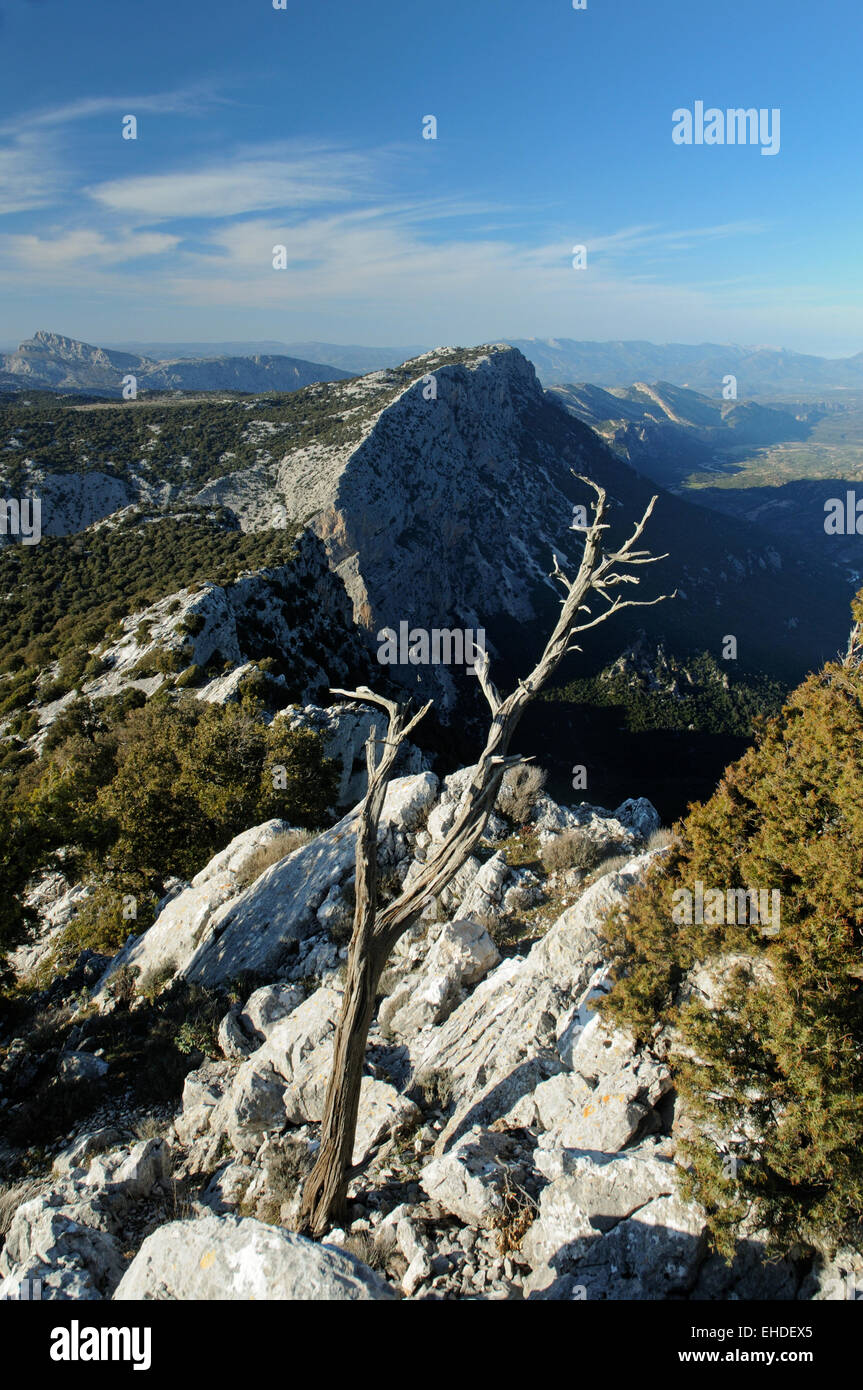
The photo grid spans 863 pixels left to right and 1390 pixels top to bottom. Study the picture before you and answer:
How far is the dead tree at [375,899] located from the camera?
6422 millimetres

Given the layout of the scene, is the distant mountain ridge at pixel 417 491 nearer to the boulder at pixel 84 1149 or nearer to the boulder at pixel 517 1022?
the boulder at pixel 517 1022

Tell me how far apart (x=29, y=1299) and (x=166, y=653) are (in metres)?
29.1

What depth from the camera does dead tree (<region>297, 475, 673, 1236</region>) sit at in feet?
21.1

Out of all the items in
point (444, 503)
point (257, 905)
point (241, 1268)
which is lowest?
point (257, 905)

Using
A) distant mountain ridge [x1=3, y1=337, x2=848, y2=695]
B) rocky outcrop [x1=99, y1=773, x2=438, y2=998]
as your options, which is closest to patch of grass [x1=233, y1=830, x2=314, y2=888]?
rocky outcrop [x1=99, y1=773, x2=438, y2=998]

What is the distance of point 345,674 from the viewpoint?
43.8 m

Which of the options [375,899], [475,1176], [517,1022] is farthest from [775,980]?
[375,899]

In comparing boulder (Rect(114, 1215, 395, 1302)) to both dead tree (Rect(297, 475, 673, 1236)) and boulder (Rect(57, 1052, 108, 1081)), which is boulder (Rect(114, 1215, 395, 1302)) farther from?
boulder (Rect(57, 1052, 108, 1081))

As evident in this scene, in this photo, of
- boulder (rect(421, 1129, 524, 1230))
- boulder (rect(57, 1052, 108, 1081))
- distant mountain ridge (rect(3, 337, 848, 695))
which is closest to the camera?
boulder (rect(421, 1129, 524, 1230))

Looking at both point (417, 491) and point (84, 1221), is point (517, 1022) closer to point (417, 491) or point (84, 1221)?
point (84, 1221)

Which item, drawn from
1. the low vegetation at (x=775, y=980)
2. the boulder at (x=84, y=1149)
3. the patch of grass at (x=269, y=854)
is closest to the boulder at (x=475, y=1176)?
the low vegetation at (x=775, y=980)

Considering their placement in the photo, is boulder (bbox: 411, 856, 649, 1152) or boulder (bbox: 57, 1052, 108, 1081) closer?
boulder (bbox: 411, 856, 649, 1152)

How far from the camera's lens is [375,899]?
21.7ft
